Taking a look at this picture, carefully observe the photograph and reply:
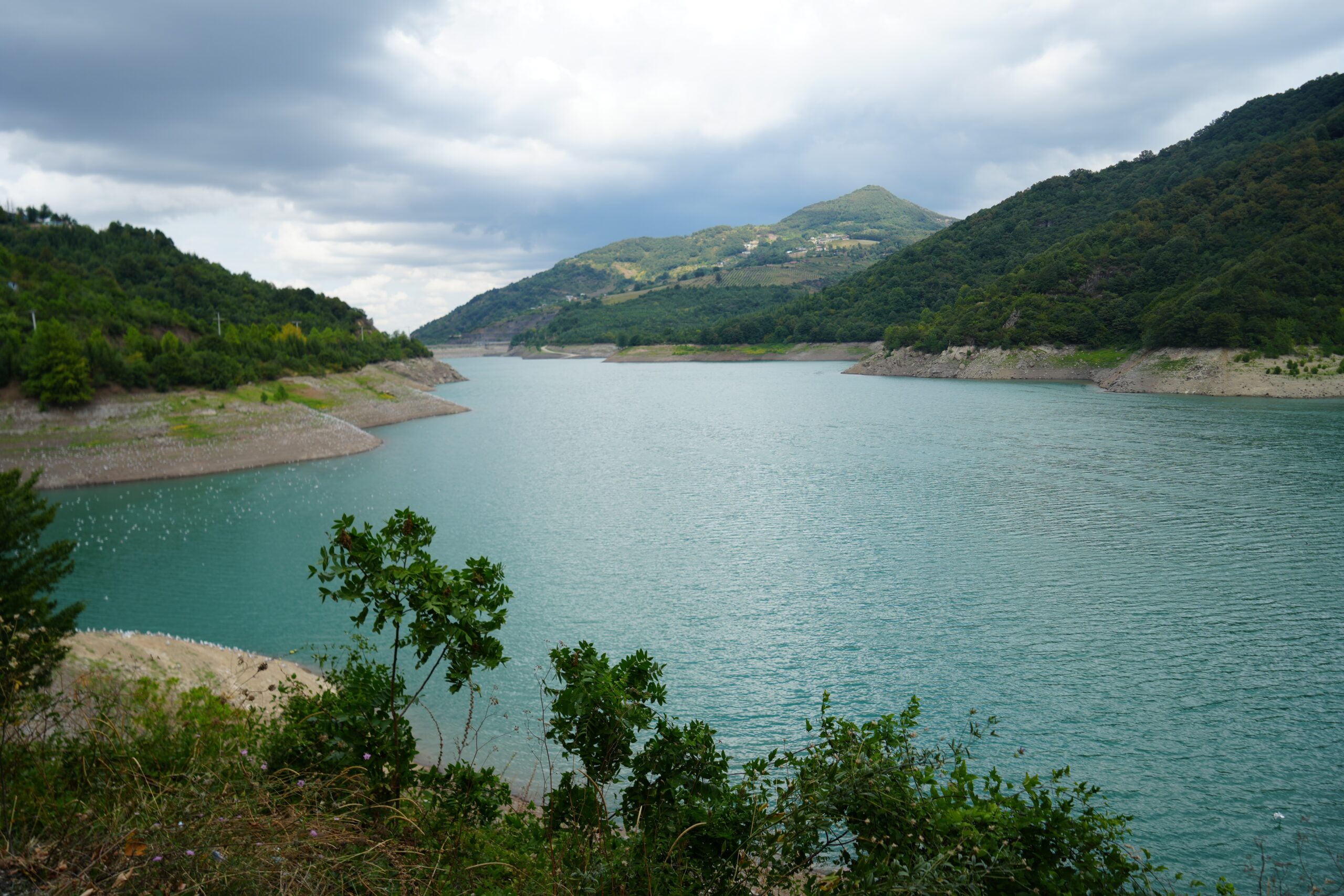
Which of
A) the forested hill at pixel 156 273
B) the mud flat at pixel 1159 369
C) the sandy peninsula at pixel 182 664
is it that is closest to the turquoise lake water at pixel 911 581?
the sandy peninsula at pixel 182 664

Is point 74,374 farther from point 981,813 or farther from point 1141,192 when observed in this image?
point 1141,192

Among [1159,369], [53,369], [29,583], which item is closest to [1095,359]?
[1159,369]

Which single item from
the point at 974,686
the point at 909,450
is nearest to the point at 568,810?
the point at 974,686

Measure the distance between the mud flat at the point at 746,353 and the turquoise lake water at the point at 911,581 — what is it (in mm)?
76890

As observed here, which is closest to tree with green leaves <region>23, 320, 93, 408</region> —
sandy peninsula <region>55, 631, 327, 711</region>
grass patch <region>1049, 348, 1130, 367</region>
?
sandy peninsula <region>55, 631, 327, 711</region>

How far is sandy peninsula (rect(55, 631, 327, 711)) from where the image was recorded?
10.3m

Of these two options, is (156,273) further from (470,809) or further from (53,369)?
(470,809)

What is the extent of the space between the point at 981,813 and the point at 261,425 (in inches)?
1598

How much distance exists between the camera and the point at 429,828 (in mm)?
4691

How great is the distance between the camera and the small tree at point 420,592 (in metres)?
4.71

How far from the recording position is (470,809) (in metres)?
5.29

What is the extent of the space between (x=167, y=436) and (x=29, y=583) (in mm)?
29452

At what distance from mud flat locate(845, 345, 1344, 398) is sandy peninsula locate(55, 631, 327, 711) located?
65.0 metres

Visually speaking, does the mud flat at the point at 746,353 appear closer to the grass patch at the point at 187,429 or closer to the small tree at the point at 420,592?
the grass patch at the point at 187,429
